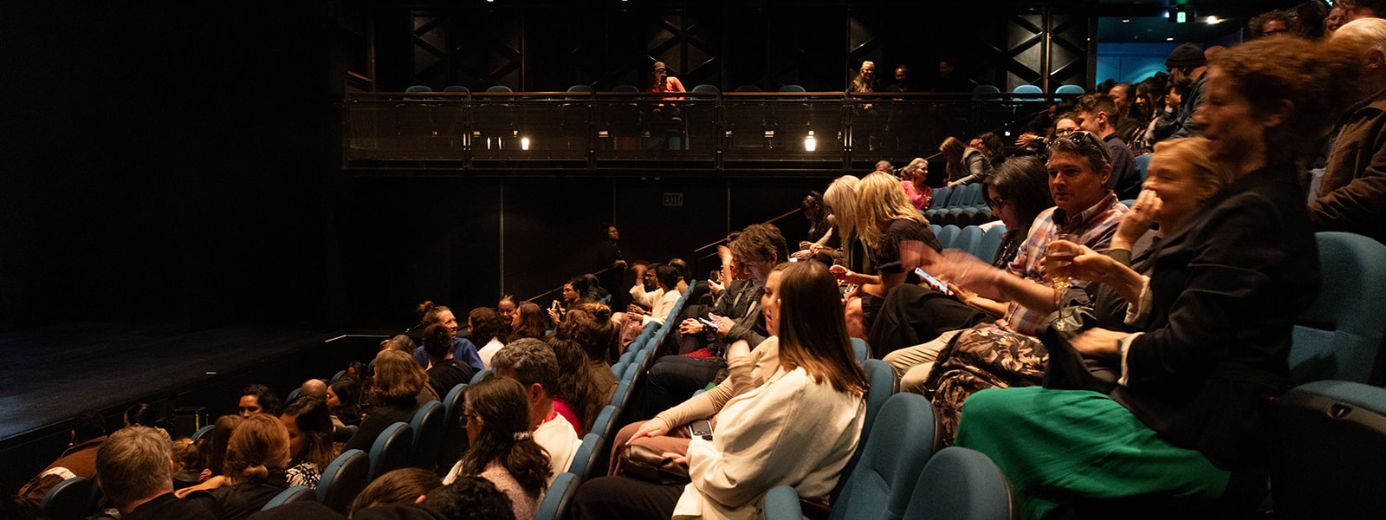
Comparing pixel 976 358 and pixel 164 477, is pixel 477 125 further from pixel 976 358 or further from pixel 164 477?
pixel 976 358

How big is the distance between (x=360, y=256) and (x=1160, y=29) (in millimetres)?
10896

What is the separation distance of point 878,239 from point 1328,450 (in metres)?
2.03

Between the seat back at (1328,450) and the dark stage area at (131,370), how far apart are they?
4.91 m

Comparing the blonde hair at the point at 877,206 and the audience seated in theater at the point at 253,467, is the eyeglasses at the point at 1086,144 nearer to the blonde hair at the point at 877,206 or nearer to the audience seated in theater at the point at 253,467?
the blonde hair at the point at 877,206

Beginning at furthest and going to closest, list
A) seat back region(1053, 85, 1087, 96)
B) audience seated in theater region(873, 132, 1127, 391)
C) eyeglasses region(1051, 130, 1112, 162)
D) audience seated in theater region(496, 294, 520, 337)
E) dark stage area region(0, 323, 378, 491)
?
seat back region(1053, 85, 1087, 96)
audience seated in theater region(496, 294, 520, 337)
dark stage area region(0, 323, 378, 491)
eyeglasses region(1051, 130, 1112, 162)
audience seated in theater region(873, 132, 1127, 391)

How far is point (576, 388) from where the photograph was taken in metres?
3.19

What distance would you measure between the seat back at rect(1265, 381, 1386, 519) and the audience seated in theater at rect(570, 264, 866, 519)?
851mm

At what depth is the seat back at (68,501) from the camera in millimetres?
3441

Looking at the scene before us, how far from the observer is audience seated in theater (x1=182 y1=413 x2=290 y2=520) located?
2.76m

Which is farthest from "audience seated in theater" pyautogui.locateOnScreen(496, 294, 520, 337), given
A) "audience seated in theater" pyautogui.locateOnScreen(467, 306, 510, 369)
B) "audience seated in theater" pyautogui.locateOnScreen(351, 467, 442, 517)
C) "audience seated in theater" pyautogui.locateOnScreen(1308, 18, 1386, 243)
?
"audience seated in theater" pyautogui.locateOnScreen(1308, 18, 1386, 243)

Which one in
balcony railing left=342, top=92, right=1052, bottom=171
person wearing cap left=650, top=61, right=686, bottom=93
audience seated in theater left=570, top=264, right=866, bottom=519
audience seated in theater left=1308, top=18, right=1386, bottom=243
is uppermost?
person wearing cap left=650, top=61, right=686, bottom=93

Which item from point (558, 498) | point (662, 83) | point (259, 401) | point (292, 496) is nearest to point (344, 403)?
point (259, 401)

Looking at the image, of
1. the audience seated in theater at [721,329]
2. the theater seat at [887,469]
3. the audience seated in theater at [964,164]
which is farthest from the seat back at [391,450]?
the audience seated in theater at [964,164]

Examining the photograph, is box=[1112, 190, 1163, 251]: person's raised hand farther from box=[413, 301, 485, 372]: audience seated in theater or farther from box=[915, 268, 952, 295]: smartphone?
box=[413, 301, 485, 372]: audience seated in theater
